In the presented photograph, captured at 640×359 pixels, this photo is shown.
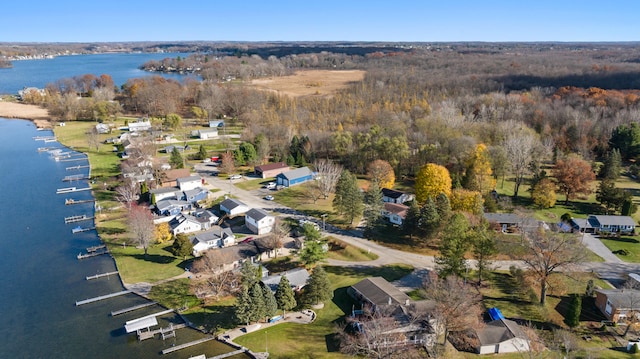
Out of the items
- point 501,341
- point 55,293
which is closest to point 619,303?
point 501,341

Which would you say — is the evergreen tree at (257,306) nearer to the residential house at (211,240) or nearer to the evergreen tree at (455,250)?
the residential house at (211,240)

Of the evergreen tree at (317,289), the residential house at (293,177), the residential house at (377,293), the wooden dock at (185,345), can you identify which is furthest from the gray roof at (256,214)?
the wooden dock at (185,345)

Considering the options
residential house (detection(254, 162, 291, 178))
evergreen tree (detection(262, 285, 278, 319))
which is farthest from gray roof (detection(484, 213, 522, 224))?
residential house (detection(254, 162, 291, 178))

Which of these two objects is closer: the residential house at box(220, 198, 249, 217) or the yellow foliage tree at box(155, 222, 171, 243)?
the yellow foliage tree at box(155, 222, 171, 243)

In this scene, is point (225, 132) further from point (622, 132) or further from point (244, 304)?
point (622, 132)

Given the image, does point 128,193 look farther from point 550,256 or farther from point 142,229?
point 550,256

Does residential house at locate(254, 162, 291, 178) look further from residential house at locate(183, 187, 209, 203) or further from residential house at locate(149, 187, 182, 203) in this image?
residential house at locate(149, 187, 182, 203)
